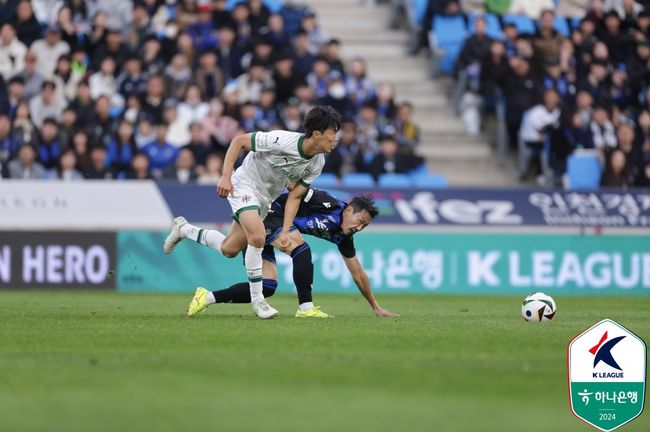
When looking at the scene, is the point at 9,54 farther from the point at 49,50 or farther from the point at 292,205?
the point at 292,205

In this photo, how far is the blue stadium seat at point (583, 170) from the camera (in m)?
24.4

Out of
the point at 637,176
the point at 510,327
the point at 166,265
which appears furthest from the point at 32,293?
the point at 637,176

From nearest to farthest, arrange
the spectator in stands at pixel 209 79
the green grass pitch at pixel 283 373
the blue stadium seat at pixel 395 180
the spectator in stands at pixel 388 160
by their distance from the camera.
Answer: the green grass pitch at pixel 283 373
the blue stadium seat at pixel 395 180
the spectator in stands at pixel 388 160
the spectator in stands at pixel 209 79

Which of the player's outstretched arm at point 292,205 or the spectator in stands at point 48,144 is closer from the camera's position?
the player's outstretched arm at point 292,205

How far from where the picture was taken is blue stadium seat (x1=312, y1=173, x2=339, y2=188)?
2158 centimetres

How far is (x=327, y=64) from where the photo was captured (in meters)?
24.6

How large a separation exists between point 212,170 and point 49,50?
13.4ft

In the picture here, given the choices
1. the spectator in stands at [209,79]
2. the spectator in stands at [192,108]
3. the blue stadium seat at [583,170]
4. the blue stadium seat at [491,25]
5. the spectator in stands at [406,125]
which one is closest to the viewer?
the spectator in stands at [192,108]

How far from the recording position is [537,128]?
991 inches

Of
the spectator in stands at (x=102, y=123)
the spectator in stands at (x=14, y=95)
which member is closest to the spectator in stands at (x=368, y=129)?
the spectator in stands at (x=102, y=123)

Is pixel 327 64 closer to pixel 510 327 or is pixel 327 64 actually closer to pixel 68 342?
pixel 510 327

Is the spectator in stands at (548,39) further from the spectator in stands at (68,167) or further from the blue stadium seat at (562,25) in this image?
the spectator in stands at (68,167)

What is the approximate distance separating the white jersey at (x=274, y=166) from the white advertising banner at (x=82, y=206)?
8569mm

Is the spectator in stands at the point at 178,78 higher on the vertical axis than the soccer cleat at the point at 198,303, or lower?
higher
